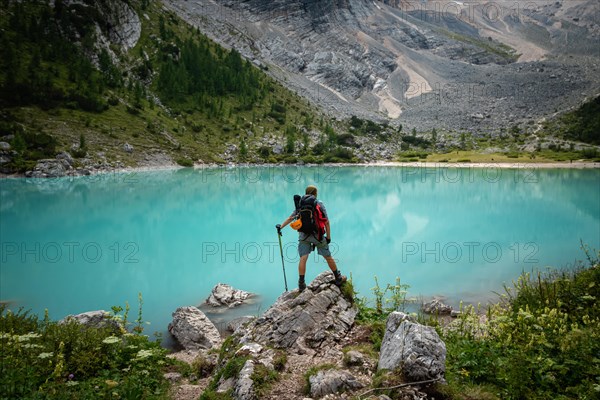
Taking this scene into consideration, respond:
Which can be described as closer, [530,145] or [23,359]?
[23,359]

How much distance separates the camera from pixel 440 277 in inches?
630

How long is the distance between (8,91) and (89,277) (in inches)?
2396

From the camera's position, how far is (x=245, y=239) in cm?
2320

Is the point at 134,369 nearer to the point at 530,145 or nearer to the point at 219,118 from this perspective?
the point at 219,118

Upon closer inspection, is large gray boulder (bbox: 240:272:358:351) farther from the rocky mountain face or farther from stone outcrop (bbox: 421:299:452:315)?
the rocky mountain face

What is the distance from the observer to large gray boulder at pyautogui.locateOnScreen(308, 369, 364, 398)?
516 centimetres

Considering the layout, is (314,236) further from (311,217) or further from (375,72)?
(375,72)

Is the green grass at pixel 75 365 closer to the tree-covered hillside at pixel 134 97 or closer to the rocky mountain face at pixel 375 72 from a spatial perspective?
the tree-covered hillside at pixel 134 97

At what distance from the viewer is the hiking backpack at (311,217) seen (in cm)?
846

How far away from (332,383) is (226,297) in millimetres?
8971

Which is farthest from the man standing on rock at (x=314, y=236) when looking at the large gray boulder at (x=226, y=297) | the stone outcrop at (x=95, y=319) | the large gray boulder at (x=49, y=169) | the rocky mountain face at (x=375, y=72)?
the rocky mountain face at (x=375, y=72)

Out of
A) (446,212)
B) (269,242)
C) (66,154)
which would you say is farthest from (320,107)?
(269,242)

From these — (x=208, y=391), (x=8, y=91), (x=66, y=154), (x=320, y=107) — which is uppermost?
(x=320, y=107)

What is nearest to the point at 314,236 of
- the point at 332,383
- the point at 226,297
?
the point at 332,383
